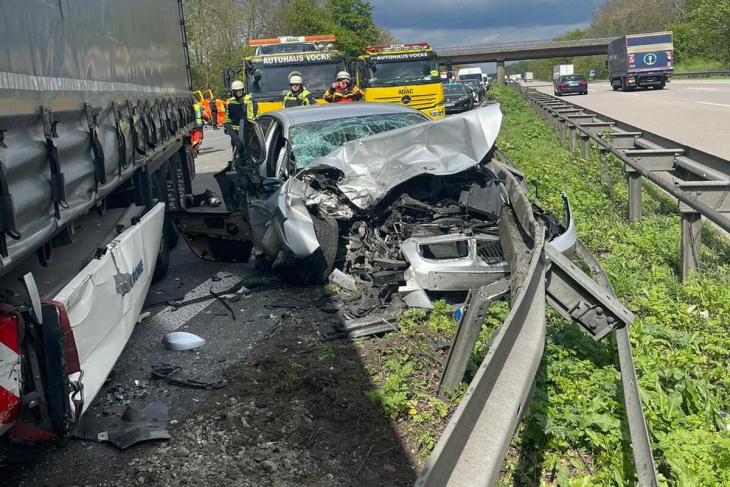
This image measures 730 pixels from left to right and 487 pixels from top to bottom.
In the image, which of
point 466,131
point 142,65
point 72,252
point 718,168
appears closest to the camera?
point 72,252

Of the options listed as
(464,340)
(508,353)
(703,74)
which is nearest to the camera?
(508,353)

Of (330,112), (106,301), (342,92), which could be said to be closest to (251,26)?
(342,92)

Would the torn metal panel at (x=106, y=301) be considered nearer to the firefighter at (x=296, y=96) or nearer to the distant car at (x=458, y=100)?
the firefighter at (x=296, y=96)

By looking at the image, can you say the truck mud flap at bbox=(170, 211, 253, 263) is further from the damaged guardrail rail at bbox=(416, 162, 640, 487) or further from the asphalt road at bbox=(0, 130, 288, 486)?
the damaged guardrail rail at bbox=(416, 162, 640, 487)

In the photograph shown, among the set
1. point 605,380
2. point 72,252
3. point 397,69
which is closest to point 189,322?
point 72,252

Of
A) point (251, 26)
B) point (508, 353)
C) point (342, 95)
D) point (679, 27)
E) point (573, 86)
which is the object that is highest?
point (251, 26)

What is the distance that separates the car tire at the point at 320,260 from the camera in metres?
6.38

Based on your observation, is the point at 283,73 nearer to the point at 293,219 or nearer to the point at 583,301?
the point at 293,219

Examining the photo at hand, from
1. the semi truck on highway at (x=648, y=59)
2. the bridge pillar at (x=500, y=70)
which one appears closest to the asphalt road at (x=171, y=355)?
the semi truck on highway at (x=648, y=59)

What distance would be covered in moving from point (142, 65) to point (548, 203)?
498cm

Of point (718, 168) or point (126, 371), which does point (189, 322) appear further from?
point (718, 168)

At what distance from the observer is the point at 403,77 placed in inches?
828

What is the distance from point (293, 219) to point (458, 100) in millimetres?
26772

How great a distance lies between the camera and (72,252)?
4.95 meters
